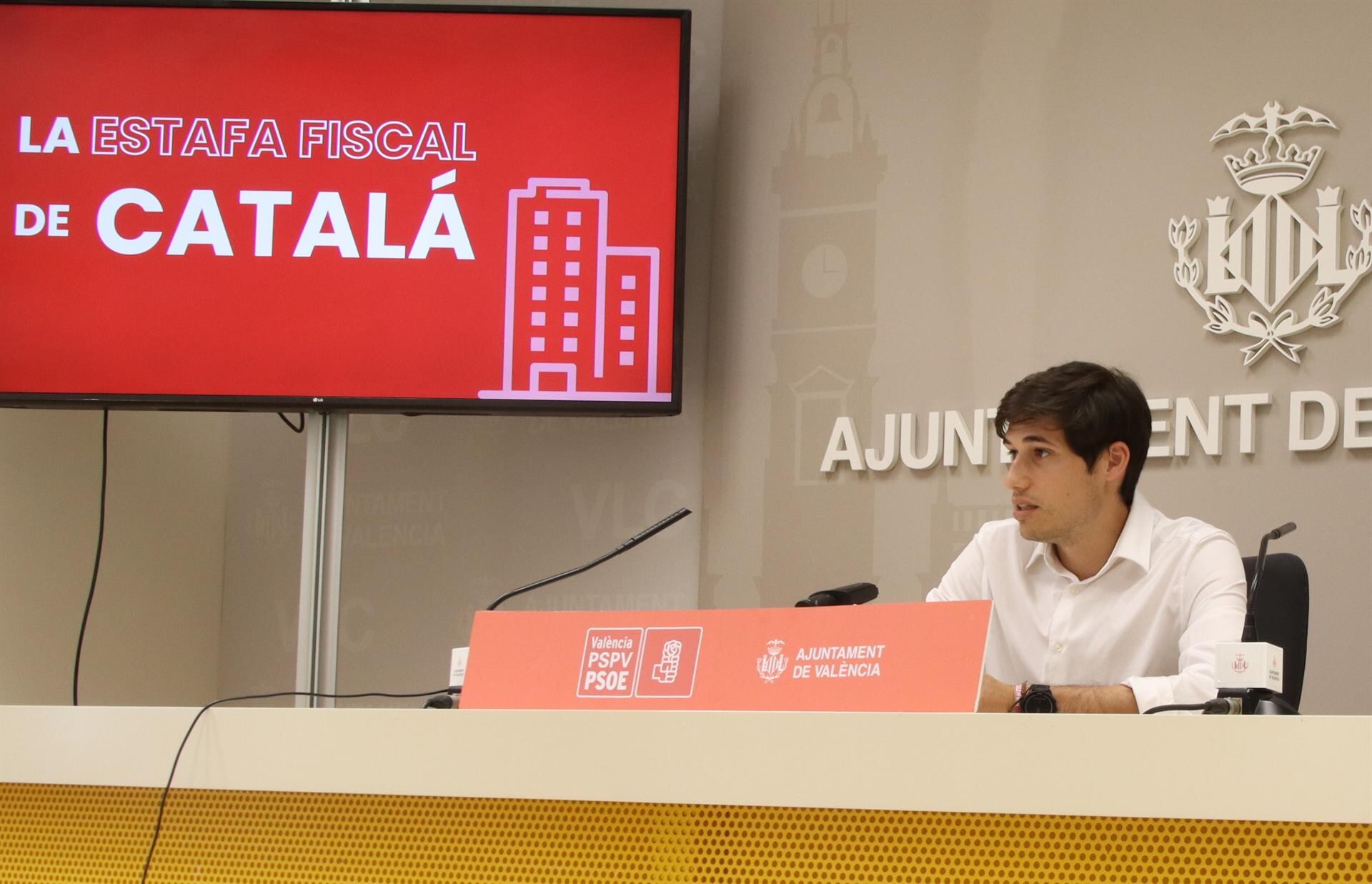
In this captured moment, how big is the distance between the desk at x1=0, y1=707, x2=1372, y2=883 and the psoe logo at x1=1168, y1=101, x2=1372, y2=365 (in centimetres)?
182

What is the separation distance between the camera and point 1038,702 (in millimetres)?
1708

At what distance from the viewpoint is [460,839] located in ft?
4.44

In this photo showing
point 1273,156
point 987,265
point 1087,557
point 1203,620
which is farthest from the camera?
point 987,265

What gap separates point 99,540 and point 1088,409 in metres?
2.43

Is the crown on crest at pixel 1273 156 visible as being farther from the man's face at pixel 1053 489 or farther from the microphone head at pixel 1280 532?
the microphone head at pixel 1280 532

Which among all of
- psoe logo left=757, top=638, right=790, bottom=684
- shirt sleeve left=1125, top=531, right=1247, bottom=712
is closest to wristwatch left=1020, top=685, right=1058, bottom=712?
shirt sleeve left=1125, top=531, right=1247, bottom=712

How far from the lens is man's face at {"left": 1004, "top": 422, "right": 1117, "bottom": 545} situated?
221 cm

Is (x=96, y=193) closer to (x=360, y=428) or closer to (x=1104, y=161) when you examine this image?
(x=360, y=428)

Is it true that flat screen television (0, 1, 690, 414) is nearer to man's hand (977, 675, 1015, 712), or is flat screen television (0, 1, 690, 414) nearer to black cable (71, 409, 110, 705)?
black cable (71, 409, 110, 705)

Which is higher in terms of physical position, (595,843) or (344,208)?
(344,208)

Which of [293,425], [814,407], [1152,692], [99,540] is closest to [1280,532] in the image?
[1152,692]

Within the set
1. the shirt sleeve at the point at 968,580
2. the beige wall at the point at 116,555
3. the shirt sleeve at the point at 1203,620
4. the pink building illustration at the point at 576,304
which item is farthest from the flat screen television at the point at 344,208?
the shirt sleeve at the point at 1203,620

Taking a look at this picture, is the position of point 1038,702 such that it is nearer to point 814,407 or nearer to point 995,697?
point 995,697

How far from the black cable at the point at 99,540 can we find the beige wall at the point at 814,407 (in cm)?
3
